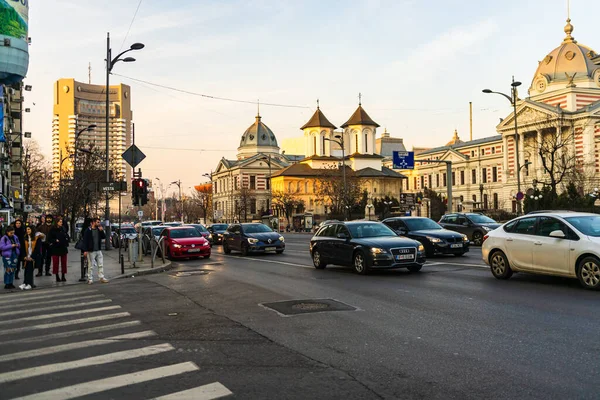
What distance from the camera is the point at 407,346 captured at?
7.05 metres

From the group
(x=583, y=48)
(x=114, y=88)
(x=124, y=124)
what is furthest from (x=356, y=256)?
(x=114, y=88)

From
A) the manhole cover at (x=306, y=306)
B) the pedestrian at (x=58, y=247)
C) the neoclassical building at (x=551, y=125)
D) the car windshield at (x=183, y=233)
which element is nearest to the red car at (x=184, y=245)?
the car windshield at (x=183, y=233)

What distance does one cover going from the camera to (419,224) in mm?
22094

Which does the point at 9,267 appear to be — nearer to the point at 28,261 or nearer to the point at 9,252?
the point at 28,261

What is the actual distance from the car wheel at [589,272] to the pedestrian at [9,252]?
44.5 feet

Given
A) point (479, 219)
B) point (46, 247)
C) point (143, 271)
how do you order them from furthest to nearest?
point (479, 219), point (143, 271), point (46, 247)

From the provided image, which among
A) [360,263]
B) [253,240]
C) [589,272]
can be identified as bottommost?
[360,263]

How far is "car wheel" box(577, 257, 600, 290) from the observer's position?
11.1 meters

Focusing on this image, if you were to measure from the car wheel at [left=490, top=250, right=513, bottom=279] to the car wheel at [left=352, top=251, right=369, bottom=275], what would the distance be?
11.1 ft

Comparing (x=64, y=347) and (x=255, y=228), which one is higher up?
(x=255, y=228)

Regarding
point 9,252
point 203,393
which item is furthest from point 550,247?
point 9,252

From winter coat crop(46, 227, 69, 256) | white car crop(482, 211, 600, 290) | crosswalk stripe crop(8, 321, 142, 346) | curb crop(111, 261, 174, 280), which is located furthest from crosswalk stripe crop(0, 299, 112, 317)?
white car crop(482, 211, 600, 290)

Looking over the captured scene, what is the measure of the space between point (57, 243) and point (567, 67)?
86847 mm

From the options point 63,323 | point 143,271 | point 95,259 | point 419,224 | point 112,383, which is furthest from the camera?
point 419,224
